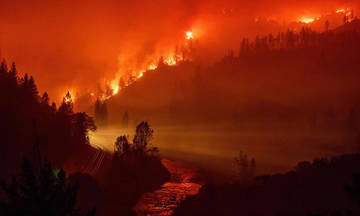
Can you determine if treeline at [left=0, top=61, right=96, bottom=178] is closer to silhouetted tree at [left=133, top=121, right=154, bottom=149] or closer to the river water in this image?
silhouetted tree at [left=133, top=121, right=154, bottom=149]

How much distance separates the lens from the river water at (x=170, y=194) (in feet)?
187

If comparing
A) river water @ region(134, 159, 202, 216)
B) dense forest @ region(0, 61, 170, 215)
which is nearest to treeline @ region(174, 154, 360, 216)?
river water @ region(134, 159, 202, 216)

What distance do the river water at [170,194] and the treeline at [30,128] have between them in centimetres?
1951

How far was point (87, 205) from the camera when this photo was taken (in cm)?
4806

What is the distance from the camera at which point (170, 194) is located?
67625 millimetres

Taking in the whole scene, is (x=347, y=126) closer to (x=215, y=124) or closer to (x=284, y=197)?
(x=215, y=124)

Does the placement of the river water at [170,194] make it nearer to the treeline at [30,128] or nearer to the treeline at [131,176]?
the treeline at [131,176]

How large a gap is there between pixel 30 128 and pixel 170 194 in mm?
32989

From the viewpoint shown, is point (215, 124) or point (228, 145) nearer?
point (228, 145)

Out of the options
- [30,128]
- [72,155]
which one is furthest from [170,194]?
[30,128]

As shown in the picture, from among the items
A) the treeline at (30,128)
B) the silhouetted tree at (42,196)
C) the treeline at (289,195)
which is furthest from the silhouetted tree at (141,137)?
the silhouetted tree at (42,196)

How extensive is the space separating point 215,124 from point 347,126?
6942 cm

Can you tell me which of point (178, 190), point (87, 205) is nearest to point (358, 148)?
point (178, 190)

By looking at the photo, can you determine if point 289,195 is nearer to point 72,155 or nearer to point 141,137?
point 141,137
